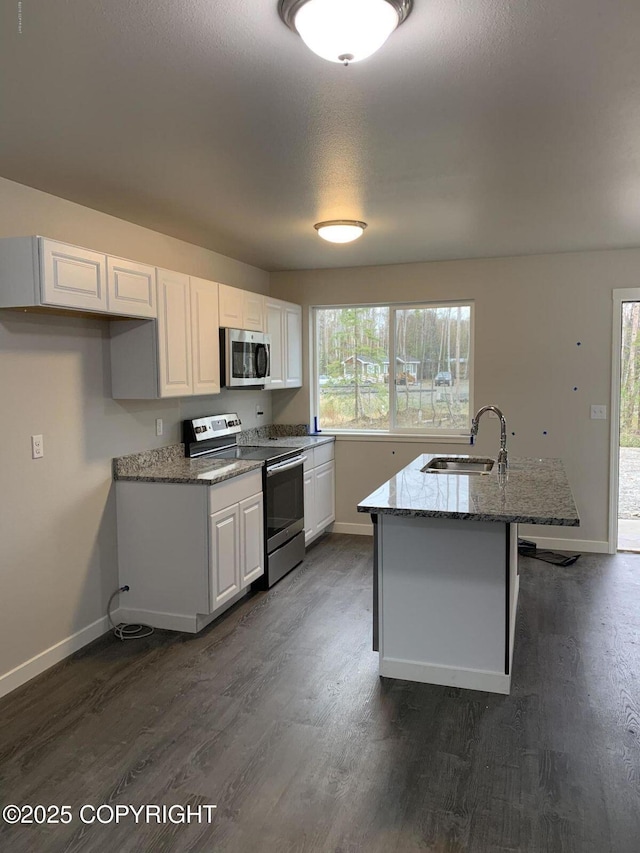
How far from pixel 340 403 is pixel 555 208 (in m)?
2.69

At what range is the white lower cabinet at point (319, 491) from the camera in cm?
491

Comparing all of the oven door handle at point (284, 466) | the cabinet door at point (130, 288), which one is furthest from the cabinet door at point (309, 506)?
the cabinet door at point (130, 288)

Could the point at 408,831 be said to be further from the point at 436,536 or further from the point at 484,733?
the point at 436,536

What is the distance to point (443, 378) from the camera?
5.34 meters

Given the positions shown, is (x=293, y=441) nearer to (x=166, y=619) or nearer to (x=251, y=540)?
(x=251, y=540)

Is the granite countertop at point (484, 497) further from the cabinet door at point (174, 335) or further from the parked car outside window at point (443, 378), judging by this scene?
the parked car outside window at point (443, 378)

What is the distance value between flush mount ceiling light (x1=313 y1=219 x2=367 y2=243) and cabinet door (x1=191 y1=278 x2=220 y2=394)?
80 centimetres

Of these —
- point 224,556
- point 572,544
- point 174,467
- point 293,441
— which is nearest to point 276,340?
point 293,441

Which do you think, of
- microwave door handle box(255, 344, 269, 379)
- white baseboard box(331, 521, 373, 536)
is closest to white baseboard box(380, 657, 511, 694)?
microwave door handle box(255, 344, 269, 379)

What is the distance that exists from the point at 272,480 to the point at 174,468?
0.70m

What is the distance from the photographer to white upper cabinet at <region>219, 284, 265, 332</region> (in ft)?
13.5

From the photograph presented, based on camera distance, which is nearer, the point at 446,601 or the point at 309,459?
the point at 446,601

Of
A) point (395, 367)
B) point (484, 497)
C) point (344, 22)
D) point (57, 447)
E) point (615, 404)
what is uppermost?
point (344, 22)

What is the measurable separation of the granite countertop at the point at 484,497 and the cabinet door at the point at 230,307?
1.62m
